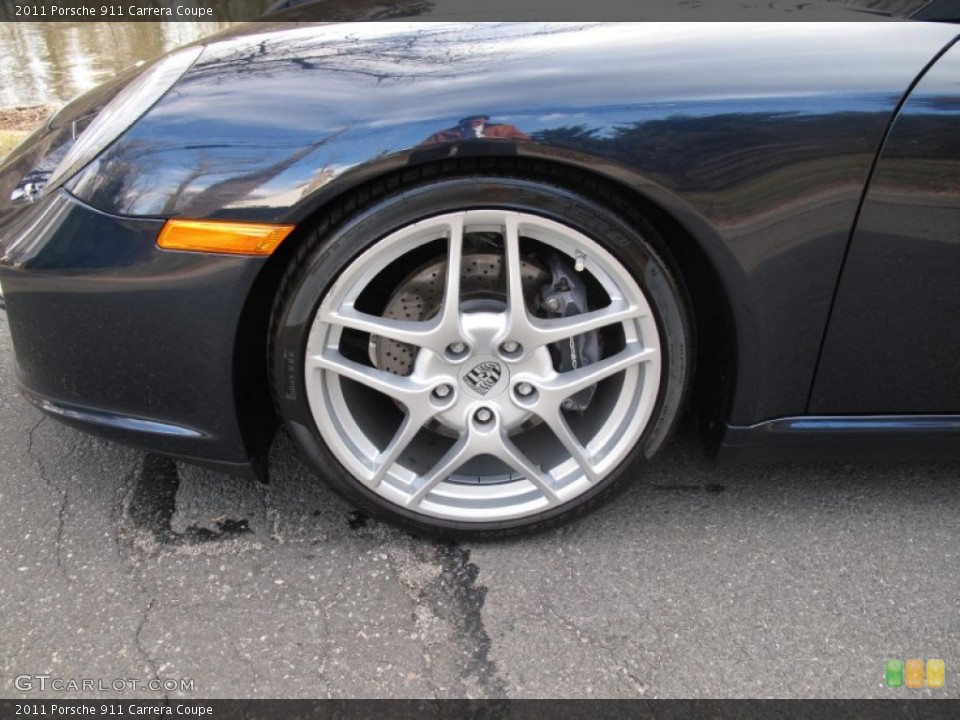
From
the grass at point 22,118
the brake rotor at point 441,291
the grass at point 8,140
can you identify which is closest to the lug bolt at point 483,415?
the brake rotor at point 441,291

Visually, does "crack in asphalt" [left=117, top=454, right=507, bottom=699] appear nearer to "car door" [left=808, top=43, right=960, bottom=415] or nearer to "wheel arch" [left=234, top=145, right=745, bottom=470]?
"wheel arch" [left=234, top=145, right=745, bottom=470]

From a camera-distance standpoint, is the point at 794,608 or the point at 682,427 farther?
the point at 682,427

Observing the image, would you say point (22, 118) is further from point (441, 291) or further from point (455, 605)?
point (455, 605)

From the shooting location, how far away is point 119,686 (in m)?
1.65

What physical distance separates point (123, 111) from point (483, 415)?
1.04 meters

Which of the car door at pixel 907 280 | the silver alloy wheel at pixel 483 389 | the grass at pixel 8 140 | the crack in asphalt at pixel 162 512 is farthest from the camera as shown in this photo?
the grass at pixel 8 140

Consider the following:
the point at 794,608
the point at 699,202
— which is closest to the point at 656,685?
the point at 794,608

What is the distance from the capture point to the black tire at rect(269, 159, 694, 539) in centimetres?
167

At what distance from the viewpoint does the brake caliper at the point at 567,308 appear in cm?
191

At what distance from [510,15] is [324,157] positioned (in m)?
0.62

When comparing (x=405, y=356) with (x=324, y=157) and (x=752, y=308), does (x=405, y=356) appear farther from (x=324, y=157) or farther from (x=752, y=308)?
(x=752, y=308)

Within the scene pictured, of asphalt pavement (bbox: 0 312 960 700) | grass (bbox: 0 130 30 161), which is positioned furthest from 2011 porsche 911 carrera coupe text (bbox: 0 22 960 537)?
grass (bbox: 0 130 30 161)

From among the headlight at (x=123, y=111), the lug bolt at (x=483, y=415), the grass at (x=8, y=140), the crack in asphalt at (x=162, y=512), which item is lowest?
the crack in asphalt at (x=162, y=512)

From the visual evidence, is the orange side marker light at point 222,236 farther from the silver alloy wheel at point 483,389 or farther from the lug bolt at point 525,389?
the lug bolt at point 525,389
